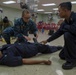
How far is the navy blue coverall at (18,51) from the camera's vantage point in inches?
83.6

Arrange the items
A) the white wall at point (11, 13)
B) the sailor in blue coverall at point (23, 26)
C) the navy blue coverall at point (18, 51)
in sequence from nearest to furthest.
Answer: the navy blue coverall at point (18, 51), the sailor in blue coverall at point (23, 26), the white wall at point (11, 13)

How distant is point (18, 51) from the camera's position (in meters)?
2.45

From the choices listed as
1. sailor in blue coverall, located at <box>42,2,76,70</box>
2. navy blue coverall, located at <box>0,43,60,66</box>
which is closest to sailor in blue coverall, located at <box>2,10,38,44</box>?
navy blue coverall, located at <box>0,43,60,66</box>

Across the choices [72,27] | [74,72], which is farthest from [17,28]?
[74,72]

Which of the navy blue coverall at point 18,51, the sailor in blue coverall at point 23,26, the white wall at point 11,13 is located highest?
the sailor in blue coverall at point 23,26

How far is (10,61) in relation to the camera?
2117 millimetres

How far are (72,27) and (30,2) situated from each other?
11.5 ft

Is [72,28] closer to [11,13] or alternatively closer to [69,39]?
[69,39]

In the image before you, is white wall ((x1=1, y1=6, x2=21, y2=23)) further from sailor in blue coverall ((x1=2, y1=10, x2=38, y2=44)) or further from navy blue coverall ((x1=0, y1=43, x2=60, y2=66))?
navy blue coverall ((x1=0, y1=43, x2=60, y2=66))

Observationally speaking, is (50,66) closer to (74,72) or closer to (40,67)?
(40,67)

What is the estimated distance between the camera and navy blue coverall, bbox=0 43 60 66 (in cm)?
212

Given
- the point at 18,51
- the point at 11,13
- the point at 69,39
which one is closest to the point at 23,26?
the point at 18,51

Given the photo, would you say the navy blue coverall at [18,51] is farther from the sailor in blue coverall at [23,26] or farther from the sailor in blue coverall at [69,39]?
the sailor in blue coverall at [69,39]

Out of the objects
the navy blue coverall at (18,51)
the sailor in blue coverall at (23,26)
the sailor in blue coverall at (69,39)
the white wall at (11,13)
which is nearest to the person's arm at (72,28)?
the sailor in blue coverall at (69,39)
